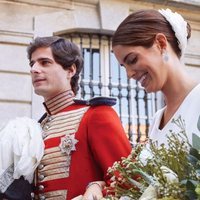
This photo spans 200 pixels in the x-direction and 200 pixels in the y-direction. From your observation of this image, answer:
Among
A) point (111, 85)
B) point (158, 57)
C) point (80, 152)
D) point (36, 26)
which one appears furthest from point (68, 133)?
point (111, 85)

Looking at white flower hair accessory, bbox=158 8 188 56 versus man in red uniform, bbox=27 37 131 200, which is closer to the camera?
white flower hair accessory, bbox=158 8 188 56

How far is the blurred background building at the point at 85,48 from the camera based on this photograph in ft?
20.3

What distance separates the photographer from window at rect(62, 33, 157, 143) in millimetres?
6840

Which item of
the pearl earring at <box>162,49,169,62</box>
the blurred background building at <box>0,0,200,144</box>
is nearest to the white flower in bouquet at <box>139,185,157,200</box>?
the pearl earring at <box>162,49,169,62</box>

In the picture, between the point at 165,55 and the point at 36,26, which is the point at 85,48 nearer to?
the point at 36,26

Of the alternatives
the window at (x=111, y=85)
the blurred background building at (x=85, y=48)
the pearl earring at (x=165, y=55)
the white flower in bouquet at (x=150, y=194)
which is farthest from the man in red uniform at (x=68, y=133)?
the window at (x=111, y=85)

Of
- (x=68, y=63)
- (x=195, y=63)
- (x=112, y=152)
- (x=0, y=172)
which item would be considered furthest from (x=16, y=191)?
(x=195, y=63)

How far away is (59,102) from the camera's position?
269 centimetres

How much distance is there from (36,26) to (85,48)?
743mm

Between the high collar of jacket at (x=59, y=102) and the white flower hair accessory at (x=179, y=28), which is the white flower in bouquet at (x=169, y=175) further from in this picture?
the high collar of jacket at (x=59, y=102)

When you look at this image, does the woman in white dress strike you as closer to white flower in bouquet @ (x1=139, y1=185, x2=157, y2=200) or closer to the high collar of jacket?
white flower in bouquet @ (x1=139, y1=185, x2=157, y2=200)

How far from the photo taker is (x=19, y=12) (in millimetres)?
6473

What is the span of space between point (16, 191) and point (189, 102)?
93 centimetres

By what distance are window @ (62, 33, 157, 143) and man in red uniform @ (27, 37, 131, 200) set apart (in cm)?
402
